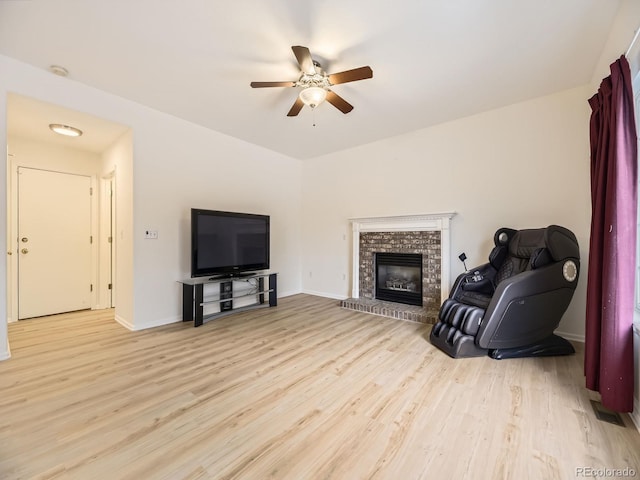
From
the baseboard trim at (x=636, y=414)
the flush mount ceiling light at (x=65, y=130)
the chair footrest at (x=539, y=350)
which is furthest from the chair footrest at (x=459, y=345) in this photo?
the flush mount ceiling light at (x=65, y=130)

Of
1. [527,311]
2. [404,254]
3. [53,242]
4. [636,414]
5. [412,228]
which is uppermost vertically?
[412,228]

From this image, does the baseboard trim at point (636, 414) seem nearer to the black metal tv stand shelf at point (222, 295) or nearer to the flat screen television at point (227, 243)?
the black metal tv stand shelf at point (222, 295)

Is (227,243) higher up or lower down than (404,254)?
higher up

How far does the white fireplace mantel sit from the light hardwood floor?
1.30 metres

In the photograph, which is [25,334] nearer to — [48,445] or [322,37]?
[48,445]

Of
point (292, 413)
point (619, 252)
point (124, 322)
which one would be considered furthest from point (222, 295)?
point (619, 252)

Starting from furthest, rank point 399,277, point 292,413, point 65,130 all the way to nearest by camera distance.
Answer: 1. point 399,277
2. point 65,130
3. point 292,413

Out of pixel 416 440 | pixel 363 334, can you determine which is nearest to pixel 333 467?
pixel 416 440

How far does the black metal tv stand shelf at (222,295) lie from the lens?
3.44m

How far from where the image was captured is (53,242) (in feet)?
12.9

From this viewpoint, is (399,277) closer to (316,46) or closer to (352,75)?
(352,75)

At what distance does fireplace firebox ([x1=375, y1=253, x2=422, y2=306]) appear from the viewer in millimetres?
4105

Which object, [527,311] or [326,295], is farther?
[326,295]

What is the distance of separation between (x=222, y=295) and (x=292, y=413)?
2668 millimetres
